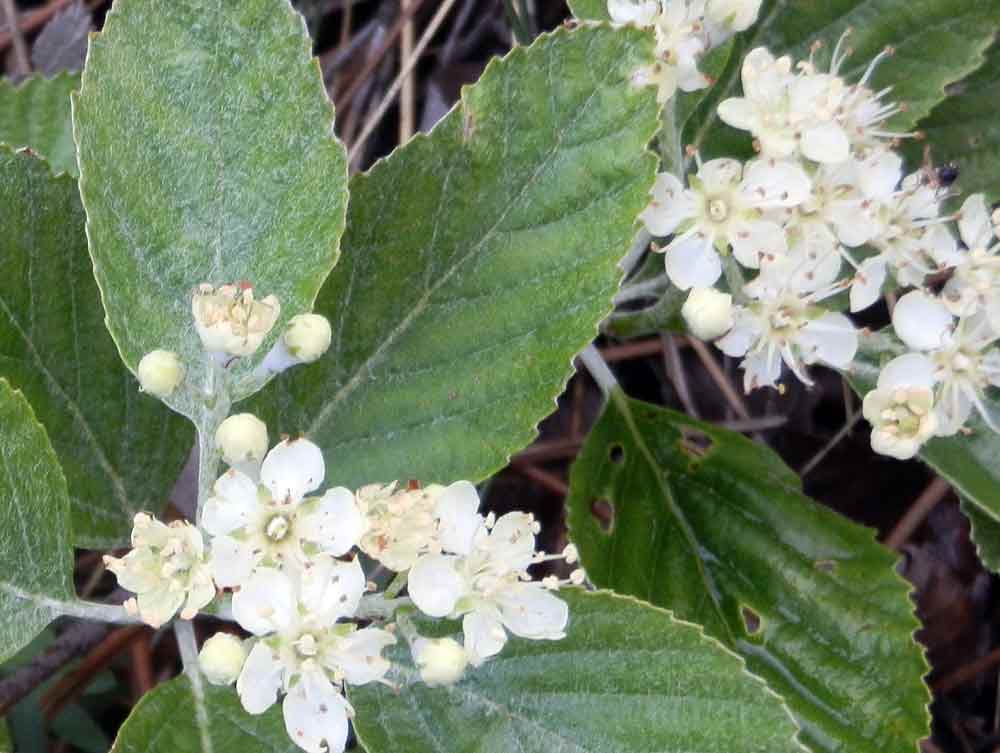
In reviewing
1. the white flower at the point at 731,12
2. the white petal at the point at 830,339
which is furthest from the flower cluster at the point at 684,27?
the white petal at the point at 830,339

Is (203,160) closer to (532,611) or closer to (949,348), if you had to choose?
(532,611)

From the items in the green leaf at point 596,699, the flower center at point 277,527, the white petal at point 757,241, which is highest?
the white petal at point 757,241

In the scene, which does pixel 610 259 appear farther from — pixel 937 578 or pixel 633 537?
pixel 937 578

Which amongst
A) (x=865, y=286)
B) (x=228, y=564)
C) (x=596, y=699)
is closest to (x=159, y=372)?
(x=228, y=564)

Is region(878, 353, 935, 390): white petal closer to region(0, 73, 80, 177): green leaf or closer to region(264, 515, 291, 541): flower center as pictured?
region(264, 515, 291, 541): flower center

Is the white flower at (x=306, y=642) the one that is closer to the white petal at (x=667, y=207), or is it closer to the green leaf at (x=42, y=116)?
the white petal at (x=667, y=207)

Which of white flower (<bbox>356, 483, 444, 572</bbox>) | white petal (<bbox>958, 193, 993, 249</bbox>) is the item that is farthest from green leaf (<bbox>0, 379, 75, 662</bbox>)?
white petal (<bbox>958, 193, 993, 249</bbox>)

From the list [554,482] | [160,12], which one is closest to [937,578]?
[554,482]
